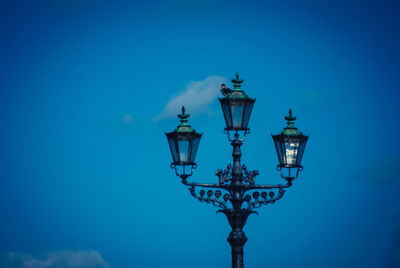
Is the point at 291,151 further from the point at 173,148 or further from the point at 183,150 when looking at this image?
the point at 173,148

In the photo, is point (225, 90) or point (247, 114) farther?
point (225, 90)

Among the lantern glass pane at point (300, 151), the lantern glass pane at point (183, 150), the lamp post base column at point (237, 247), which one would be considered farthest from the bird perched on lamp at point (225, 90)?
the lamp post base column at point (237, 247)

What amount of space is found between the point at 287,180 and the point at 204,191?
1455mm

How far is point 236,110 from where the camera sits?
14391mm

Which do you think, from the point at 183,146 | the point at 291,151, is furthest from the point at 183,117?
the point at 291,151

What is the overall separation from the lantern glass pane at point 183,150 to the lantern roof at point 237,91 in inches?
40.2

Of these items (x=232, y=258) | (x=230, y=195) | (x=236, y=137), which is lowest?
(x=232, y=258)

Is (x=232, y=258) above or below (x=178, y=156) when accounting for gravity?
below

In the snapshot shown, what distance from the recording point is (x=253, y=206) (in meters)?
14.7

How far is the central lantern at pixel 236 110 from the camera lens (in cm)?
1439

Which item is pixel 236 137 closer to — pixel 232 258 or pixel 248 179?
pixel 248 179

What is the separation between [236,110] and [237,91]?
369mm

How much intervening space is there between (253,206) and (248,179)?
0.47 meters

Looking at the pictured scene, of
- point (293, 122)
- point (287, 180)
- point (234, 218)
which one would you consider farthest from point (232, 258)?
point (293, 122)
